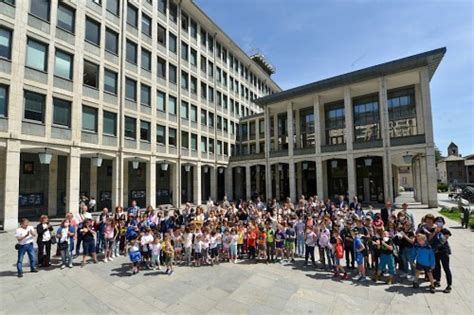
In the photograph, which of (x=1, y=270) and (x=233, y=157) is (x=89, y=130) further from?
(x=233, y=157)

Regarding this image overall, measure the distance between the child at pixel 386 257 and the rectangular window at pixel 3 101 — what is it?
813 inches

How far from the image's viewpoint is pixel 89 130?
1992 centimetres

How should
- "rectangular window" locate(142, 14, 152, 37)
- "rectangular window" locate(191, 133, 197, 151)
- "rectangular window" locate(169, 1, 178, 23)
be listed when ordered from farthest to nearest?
1. "rectangular window" locate(191, 133, 197, 151)
2. "rectangular window" locate(169, 1, 178, 23)
3. "rectangular window" locate(142, 14, 152, 37)

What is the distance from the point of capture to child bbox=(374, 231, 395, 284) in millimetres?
7164

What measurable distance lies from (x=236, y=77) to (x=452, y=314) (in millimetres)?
39457

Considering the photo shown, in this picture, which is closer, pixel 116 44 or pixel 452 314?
pixel 452 314

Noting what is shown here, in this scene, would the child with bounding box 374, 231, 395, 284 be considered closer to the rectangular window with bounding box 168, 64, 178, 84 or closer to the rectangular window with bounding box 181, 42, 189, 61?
the rectangular window with bounding box 168, 64, 178, 84

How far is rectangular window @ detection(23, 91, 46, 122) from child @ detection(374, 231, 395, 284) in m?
20.6

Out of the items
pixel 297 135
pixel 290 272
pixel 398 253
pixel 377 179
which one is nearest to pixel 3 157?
pixel 290 272

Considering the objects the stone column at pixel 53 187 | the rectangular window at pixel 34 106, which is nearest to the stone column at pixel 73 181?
the rectangular window at pixel 34 106

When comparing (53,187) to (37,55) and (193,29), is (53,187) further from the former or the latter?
(193,29)

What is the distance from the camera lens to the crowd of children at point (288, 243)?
23.4ft

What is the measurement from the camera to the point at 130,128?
76.6ft

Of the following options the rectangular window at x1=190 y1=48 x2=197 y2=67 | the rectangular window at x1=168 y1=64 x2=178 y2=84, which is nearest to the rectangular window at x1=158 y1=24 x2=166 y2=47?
the rectangular window at x1=168 y1=64 x2=178 y2=84
